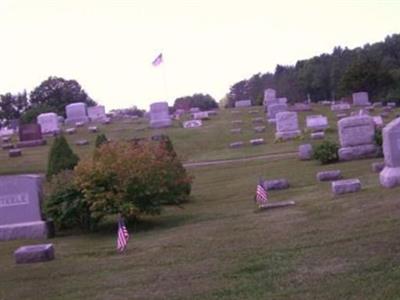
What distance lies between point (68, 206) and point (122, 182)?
1471 millimetres

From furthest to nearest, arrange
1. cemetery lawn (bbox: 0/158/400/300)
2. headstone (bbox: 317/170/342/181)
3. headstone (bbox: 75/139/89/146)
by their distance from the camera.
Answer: headstone (bbox: 75/139/89/146)
headstone (bbox: 317/170/342/181)
cemetery lawn (bbox: 0/158/400/300)

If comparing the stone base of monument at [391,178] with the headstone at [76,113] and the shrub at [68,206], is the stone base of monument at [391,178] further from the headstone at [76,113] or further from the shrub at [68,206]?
the headstone at [76,113]

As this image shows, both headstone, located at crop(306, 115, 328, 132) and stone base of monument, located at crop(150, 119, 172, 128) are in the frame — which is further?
stone base of monument, located at crop(150, 119, 172, 128)

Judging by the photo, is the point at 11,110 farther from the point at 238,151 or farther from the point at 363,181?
the point at 363,181

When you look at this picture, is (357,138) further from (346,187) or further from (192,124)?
(192,124)

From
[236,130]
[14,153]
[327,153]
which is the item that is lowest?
[327,153]

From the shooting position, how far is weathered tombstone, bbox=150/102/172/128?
51.3 meters

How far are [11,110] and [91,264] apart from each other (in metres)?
96.5

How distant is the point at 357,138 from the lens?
84.9 ft

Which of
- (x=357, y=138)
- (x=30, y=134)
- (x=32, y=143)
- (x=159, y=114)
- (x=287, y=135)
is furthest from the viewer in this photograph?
(x=159, y=114)

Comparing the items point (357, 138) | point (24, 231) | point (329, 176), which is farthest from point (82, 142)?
point (24, 231)

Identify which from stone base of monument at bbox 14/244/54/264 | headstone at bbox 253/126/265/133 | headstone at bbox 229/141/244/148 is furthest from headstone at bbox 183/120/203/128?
stone base of monument at bbox 14/244/54/264

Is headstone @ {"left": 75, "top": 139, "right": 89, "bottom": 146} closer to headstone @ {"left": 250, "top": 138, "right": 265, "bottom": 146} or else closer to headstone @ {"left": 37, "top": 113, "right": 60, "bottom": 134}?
headstone @ {"left": 37, "top": 113, "right": 60, "bottom": 134}

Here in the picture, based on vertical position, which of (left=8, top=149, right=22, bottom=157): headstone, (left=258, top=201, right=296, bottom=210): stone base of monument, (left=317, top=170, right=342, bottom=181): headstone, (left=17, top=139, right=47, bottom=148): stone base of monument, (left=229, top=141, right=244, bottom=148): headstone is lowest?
(left=258, top=201, right=296, bottom=210): stone base of monument
